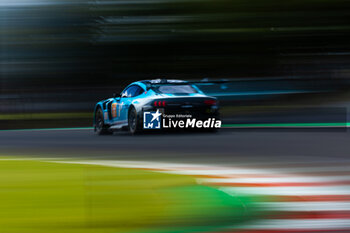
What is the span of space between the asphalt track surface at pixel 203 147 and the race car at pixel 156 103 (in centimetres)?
47

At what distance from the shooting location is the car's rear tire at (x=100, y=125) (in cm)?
1578

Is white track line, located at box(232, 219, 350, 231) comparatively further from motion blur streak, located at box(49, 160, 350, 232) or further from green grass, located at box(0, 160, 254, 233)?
green grass, located at box(0, 160, 254, 233)

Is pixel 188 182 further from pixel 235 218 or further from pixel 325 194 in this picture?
pixel 235 218

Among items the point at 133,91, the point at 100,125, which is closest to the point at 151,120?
the point at 133,91

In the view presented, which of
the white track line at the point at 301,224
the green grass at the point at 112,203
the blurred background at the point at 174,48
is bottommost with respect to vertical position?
the blurred background at the point at 174,48

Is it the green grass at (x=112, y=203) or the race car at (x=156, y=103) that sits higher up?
the green grass at (x=112, y=203)

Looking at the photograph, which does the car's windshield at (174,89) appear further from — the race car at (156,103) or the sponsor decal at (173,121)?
the sponsor decal at (173,121)

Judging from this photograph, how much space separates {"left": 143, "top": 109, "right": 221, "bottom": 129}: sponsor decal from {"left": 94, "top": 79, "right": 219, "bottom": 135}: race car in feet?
0.26

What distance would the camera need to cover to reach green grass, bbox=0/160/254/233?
4.75m

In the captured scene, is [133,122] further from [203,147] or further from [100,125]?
[203,147]

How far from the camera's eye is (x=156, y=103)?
13461 mm

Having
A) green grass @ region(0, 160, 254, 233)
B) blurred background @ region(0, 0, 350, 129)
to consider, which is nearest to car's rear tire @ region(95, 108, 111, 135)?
green grass @ region(0, 160, 254, 233)

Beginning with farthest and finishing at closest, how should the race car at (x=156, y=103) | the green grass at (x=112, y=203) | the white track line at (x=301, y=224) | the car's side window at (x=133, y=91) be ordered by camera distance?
the car's side window at (x=133, y=91) → the race car at (x=156, y=103) → the green grass at (x=112, y=203) → the white track line at (x=301, y=224)

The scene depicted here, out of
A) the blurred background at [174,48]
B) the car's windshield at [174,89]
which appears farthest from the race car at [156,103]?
the blurred background at [174,48]
